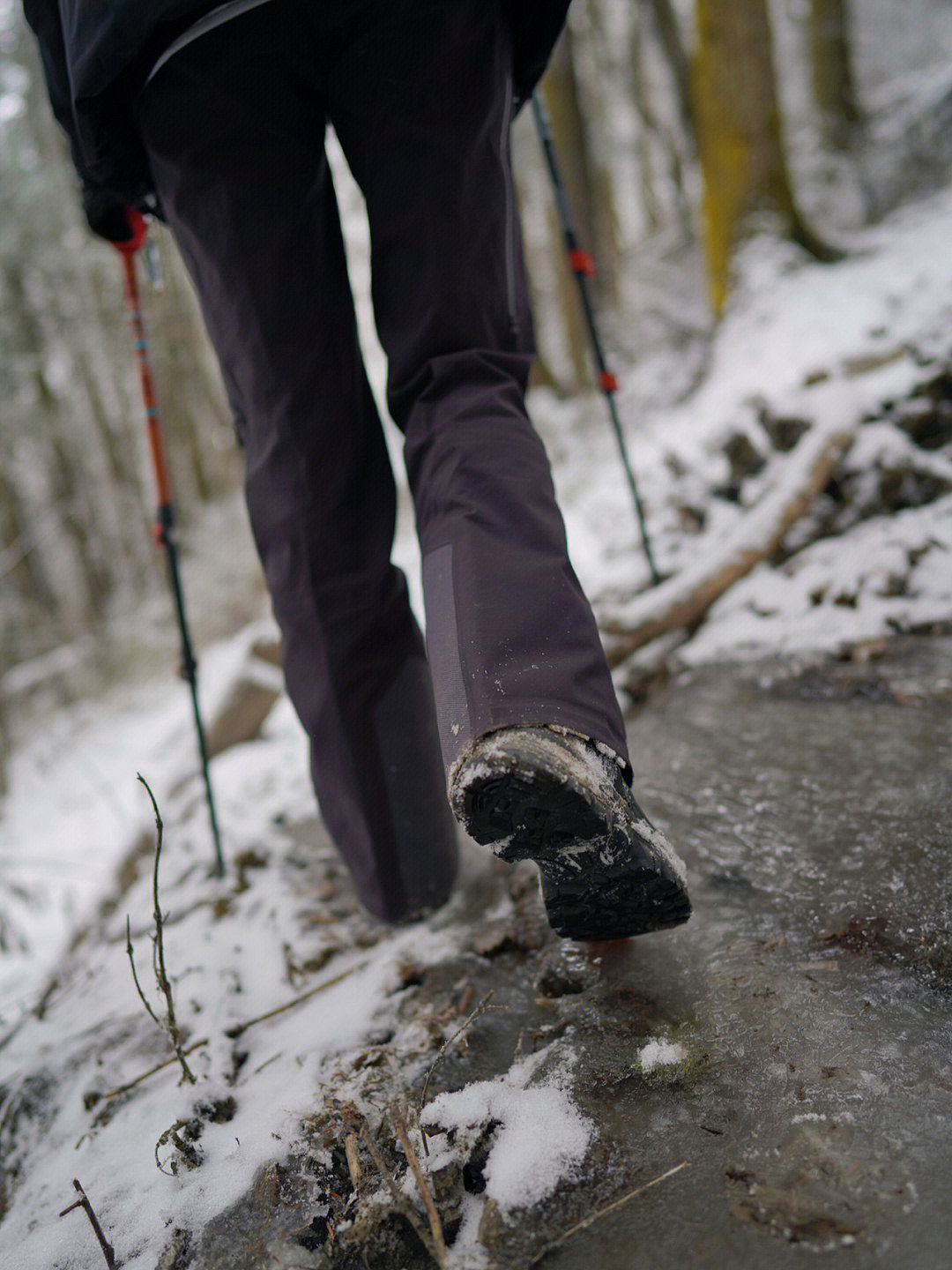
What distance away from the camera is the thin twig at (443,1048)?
88cm

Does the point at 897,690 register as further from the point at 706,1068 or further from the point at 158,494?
the point at 158,494

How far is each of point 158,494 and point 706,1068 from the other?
6.18 feet

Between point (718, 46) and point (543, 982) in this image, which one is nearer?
point (543, 982)

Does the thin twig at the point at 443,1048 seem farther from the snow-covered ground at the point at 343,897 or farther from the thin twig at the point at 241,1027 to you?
the thin twig at the point at 241,1027

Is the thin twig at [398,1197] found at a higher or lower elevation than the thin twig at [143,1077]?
higher

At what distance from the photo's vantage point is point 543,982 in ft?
3.68

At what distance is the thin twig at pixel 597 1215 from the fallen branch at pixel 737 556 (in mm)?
1682

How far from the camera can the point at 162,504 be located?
2.08 meters

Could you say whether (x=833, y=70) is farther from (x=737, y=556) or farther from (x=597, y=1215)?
(x=597, y=1215)

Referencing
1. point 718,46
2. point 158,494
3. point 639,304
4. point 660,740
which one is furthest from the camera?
point 639,304

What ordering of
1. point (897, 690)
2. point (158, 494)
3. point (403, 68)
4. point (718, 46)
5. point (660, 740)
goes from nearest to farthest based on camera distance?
point (403, 68)
point (897, 690)
point (660, 740)
point (158, 494)
point (718, 46)

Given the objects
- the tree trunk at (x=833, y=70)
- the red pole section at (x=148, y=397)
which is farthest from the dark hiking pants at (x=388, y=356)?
the tree trunk at (x=833, y=70)

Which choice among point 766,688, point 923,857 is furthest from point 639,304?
point 923,857

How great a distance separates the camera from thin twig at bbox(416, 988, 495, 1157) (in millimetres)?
882
